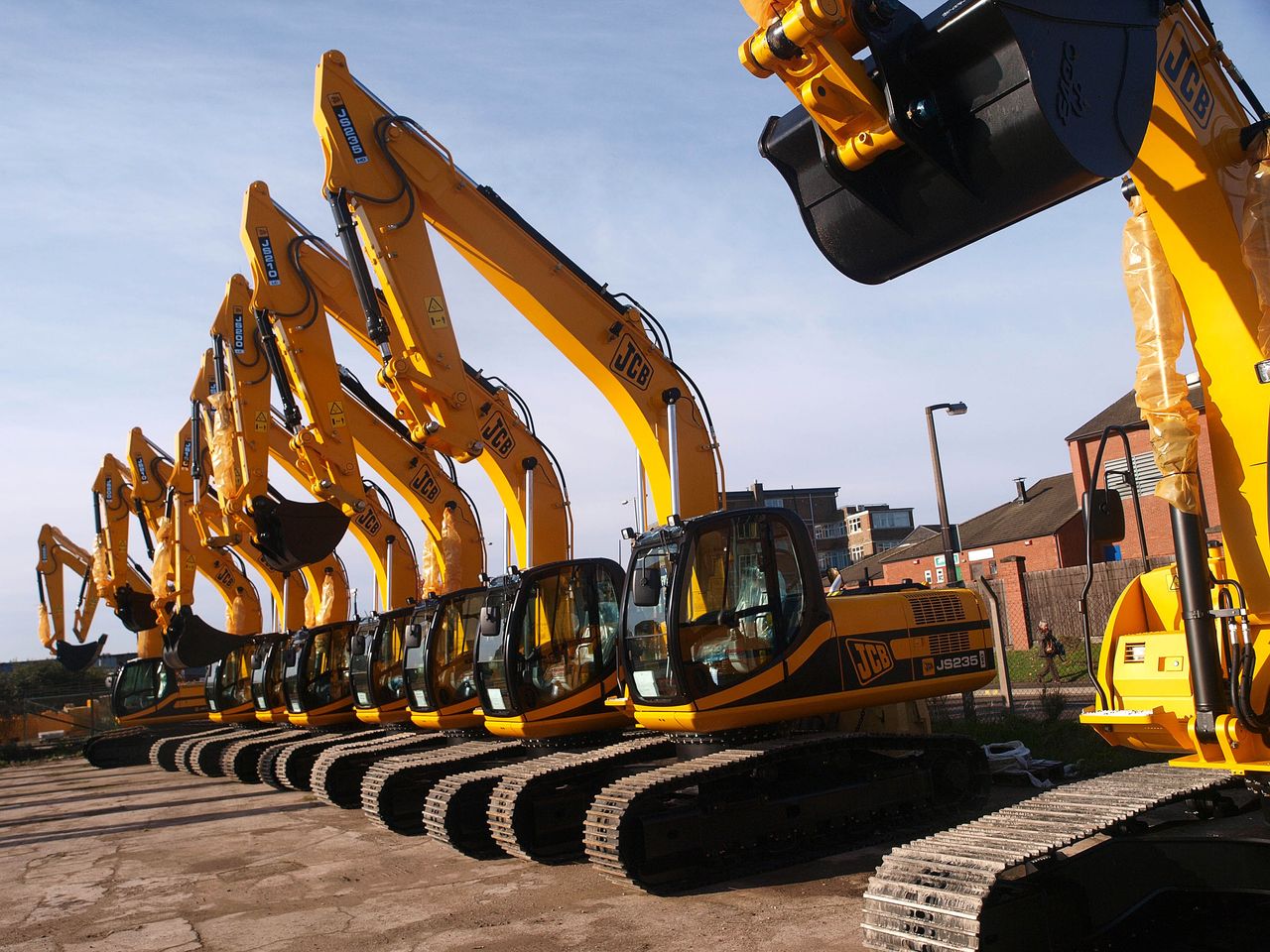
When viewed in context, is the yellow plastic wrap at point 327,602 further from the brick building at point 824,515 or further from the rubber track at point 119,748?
the brick building at point 824,515

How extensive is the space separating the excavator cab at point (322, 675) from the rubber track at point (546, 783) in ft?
26.0

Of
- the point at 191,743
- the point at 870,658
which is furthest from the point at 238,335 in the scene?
the point at 870,658

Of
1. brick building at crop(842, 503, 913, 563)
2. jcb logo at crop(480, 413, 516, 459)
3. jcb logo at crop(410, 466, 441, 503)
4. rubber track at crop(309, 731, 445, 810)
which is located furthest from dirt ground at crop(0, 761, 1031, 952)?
brick building at crop(842, 503, 913, 563)

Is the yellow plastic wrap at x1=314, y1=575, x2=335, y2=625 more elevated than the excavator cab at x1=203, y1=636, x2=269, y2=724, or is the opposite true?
the yellow plastic wrap at x1=314, y1=575, x2=335, y2=625

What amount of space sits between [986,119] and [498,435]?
10710 millimetres

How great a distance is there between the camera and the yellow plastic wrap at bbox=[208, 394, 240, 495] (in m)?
15.3

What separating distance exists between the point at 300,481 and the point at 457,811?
12.6 meters

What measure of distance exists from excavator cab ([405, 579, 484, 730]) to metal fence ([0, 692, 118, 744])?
2072 centimetres

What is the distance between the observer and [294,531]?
1431cm

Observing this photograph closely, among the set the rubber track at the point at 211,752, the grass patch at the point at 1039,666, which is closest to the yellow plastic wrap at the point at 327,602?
the rubber track at the point at 211,752

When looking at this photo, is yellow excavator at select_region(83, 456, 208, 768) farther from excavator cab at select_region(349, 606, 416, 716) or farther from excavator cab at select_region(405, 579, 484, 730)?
excavator cab at select_region(405, 579, 484, 730)

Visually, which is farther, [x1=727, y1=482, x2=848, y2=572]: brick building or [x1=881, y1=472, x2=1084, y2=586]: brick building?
[x1=727, y1=482, x2=848, y2=572]: brick building

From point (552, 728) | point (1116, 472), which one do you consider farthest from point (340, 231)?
point (1116, 472)

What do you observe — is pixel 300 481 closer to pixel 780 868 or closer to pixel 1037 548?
pixel 780 868
